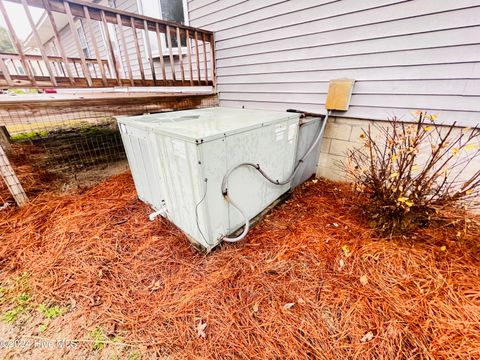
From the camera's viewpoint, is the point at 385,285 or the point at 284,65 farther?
the point at 284,65

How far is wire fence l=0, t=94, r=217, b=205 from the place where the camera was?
217 cm

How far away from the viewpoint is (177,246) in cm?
182

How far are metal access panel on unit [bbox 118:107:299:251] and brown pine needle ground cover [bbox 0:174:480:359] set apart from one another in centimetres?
A: 30

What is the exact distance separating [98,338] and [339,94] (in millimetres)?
3121

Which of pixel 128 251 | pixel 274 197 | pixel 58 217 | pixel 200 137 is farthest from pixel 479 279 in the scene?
pixel 58 217

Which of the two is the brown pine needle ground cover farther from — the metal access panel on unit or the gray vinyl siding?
the gray vinyl siding

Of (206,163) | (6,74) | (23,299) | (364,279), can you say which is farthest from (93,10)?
(364,279)

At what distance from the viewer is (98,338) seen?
3.98 feet

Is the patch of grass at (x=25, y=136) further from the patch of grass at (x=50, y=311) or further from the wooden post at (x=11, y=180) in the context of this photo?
the patch of grass at (x=50, y=311)

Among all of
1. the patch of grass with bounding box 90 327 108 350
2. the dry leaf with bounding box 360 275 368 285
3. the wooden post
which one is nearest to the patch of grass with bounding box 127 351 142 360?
the patch of grass with bounding box 90 327 108 350

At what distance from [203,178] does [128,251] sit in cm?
112

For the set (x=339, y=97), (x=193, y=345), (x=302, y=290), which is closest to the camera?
(x=193, y=345)

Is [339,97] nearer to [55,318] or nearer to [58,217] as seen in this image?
[55,318]

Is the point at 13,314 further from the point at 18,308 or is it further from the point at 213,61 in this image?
the point at 213,61
